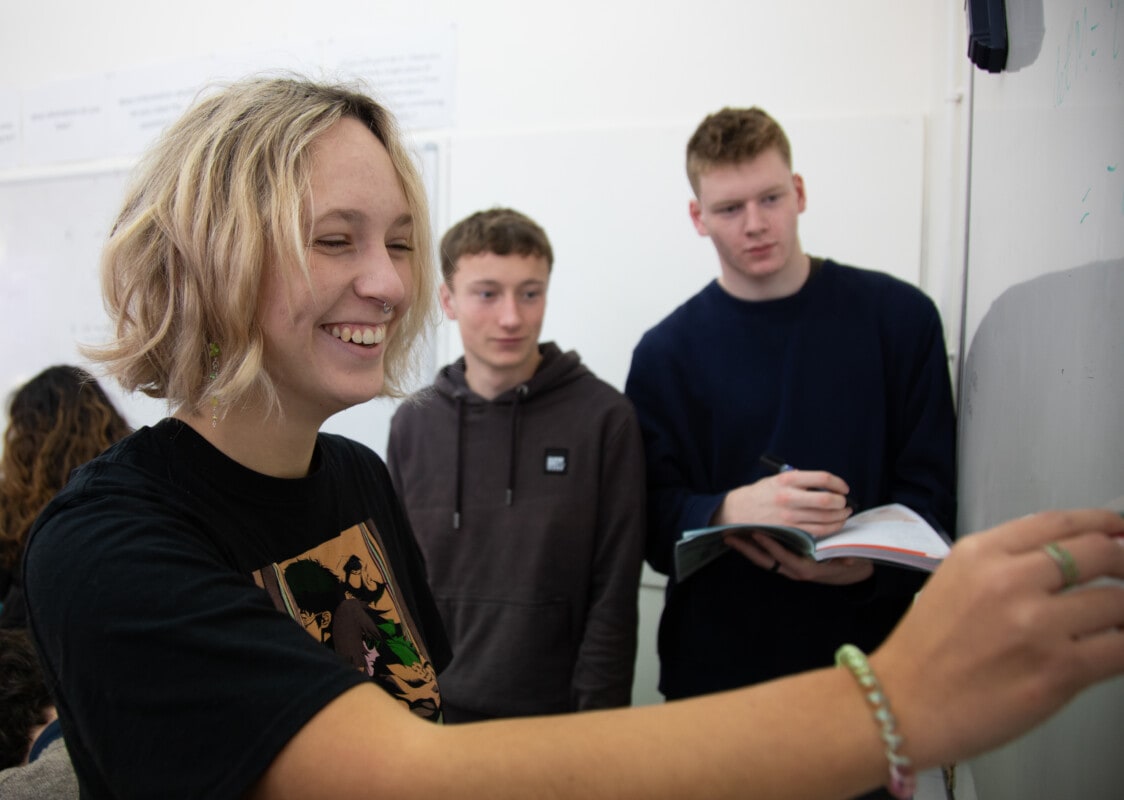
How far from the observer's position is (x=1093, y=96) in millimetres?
703

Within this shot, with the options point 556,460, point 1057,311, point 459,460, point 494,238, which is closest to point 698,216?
point 494,238

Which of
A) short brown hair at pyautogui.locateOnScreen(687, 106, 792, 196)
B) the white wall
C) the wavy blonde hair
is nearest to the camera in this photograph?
the wavy blonde hair

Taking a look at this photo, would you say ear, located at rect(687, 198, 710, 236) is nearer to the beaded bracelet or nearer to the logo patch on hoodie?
the logo patch on hoodie

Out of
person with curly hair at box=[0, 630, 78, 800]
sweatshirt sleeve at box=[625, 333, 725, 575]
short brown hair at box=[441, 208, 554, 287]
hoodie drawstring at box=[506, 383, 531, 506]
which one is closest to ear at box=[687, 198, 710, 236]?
sweatshirt sleeve at box=[625, 333, 725, 575]

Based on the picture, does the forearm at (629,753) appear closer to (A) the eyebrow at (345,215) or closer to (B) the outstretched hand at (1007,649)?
(B) the outstretched hand at (1007,649)

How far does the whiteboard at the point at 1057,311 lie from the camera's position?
666 mm

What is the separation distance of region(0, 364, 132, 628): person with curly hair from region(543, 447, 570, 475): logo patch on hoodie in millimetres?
1074

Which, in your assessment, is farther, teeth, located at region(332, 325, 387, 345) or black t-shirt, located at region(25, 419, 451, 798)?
teeth, located at region(332, 325, 387, 345)

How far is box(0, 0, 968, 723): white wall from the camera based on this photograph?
215cm

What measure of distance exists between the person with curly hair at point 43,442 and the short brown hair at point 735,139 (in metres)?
1.52

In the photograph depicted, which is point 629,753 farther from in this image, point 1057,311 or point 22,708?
point 22,708

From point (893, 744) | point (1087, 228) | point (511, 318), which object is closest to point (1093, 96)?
point (1087, 228)

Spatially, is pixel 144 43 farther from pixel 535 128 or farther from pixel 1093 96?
pixel 1093 96

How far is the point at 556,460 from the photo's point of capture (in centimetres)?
180
